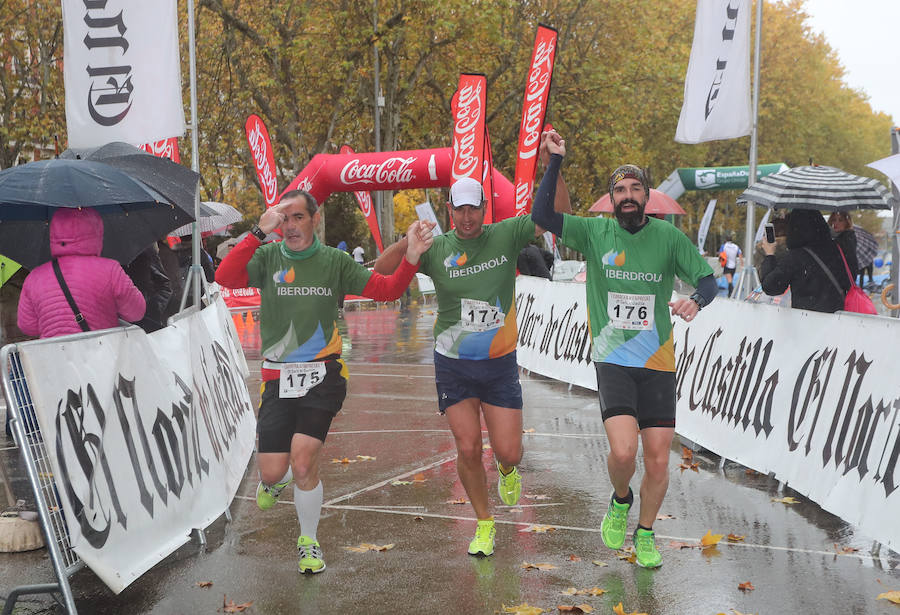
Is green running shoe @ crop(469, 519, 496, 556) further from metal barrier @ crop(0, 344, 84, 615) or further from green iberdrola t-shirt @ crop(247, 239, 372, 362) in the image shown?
metal barrier @ crop(0, 344, 84, 615)

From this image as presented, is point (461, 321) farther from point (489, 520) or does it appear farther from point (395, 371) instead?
point (395, 371)

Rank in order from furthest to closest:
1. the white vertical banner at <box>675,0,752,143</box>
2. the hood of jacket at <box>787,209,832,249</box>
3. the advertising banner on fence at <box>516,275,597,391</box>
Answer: the advertising banner on fence at <box>516,275,597,391</box>
the white vertical banner at <box>675,0,752,143</box>
the hood of jacket at <box>787,209,832,249</box>

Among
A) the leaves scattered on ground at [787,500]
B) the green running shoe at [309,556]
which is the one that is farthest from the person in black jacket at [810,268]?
the green running shoe at [309,556]

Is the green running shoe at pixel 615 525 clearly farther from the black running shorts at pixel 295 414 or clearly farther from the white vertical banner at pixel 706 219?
the white vertical banner at pixel 706 219

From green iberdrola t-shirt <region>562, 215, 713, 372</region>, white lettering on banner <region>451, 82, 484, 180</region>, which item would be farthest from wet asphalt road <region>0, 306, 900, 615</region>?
white lettering on banner <region>451, 82, 484, 180</region>

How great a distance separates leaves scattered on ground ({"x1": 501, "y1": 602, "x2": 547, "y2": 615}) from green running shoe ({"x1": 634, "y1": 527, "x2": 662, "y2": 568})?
90cm

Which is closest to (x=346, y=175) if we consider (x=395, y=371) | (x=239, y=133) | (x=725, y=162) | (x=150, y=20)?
(x=395, y=371)

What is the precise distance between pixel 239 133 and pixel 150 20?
32.9 meters

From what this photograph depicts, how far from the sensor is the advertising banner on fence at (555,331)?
1300cm

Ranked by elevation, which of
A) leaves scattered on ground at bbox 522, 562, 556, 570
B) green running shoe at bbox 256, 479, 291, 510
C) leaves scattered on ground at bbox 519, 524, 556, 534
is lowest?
leaves scattered on ground at bbox 519, 524, 556, 534

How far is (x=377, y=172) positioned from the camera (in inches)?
881

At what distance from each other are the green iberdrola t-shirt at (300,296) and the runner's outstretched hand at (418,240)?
1.00 ft

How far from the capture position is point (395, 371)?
49.3 feet

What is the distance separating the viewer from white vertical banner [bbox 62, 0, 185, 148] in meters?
8.14
